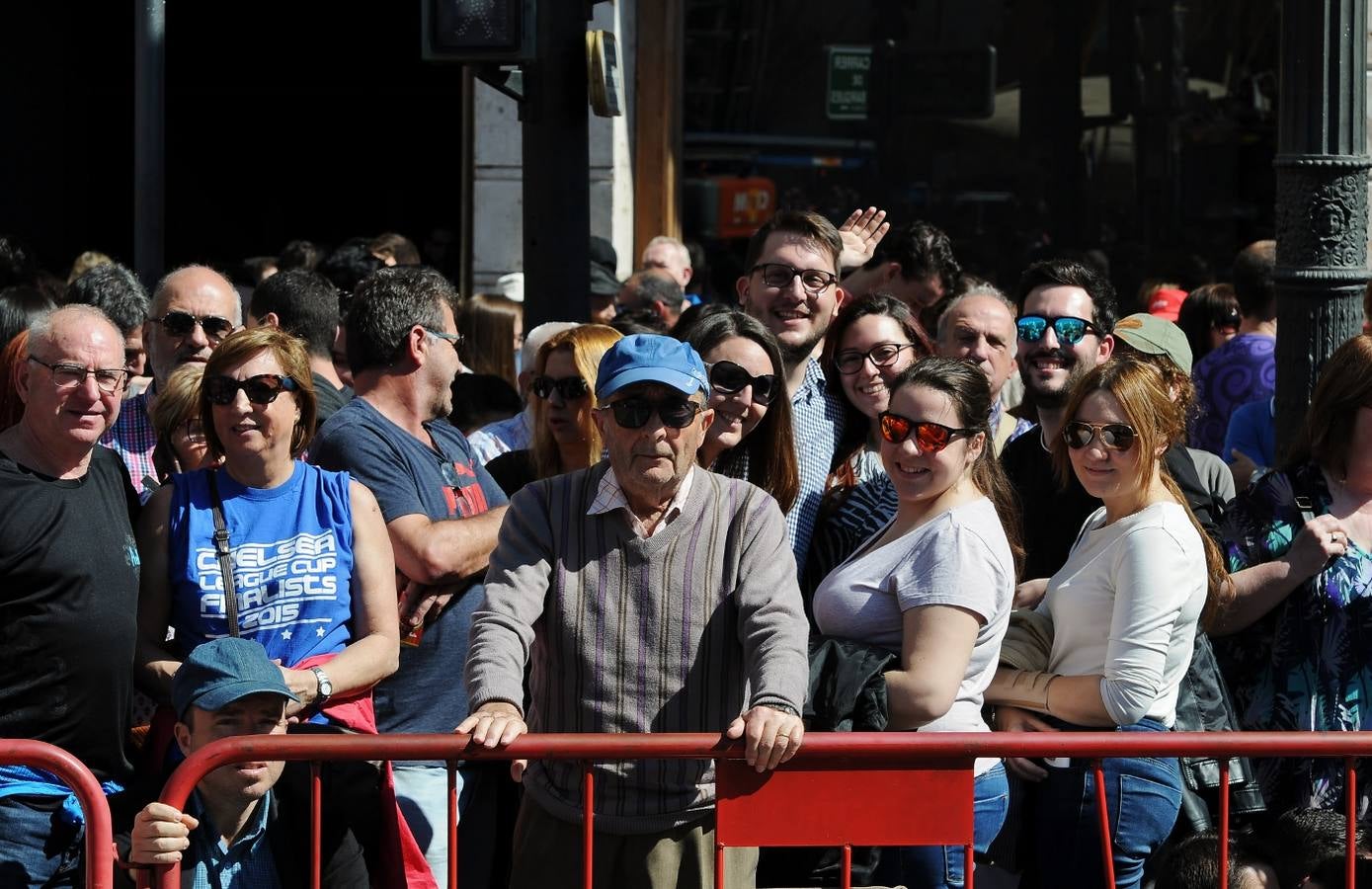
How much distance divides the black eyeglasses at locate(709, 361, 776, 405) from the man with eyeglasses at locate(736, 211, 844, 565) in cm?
29

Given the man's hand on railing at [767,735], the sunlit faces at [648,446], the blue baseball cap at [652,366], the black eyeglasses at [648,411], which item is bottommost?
the man's hand on railing at [767,735]

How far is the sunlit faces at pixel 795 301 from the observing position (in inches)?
205

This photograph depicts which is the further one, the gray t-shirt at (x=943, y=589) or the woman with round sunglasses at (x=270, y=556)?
the woman with round sunglasses at (x=270, y=556)

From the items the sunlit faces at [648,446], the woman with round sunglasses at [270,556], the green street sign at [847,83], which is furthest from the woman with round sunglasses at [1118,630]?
the green street sign at [847,83]

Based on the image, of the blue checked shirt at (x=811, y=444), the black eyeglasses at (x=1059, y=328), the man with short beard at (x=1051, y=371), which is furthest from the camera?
the black eyeglasses at (x=1059, y=328)

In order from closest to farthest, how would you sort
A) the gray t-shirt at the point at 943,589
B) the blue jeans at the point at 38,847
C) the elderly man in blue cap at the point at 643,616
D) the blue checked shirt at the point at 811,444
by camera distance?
the elderly man in blue cap at the point at 643,616, the blue jeans at the point at 38,847, the gray t-shirt at the point at 943,589, the blue checked shirt at the point at 811,444

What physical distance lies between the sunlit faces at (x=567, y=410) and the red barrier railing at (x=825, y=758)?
5.10 ft

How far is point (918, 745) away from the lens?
345cm

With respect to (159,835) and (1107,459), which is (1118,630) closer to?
(1107,459)

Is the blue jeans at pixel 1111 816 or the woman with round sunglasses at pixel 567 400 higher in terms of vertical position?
the woman with round sunglasses at pixel 567 400

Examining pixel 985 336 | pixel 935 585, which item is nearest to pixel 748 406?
pixel 935 585

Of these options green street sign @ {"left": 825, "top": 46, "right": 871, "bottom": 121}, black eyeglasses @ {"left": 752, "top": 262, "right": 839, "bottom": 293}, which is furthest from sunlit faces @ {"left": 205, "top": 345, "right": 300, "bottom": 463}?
green street sign @ {"left": 825, "top": 46, "right": 871, "bottom": 121}

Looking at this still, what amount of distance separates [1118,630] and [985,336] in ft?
4.96

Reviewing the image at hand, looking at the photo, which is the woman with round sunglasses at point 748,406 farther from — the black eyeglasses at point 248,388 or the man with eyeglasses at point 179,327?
the man with eyeglasses at point 179,327
